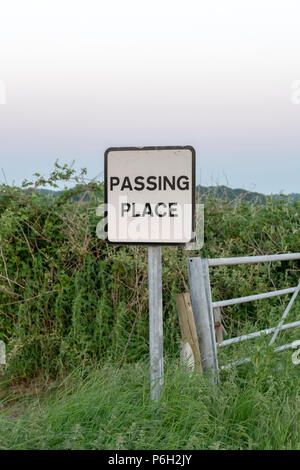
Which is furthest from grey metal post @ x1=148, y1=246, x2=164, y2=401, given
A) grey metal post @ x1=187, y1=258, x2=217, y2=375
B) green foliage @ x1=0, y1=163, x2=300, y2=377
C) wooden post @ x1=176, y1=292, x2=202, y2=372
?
green foliage @ x1=0, y1=163, x2=300, y2=377

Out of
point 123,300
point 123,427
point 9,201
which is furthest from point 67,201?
point 123,427

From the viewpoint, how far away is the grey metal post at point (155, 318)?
3701 millimetres

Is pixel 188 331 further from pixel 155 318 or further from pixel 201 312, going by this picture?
pixel 155 318

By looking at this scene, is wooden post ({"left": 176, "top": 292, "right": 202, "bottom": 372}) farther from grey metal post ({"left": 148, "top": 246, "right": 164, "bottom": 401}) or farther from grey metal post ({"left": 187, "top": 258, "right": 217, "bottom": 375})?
grey metal post ({"left": 148, "top": 246, "right": 164, "bottom": 401})

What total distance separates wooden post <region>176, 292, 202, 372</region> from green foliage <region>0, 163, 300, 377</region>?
1.07 metres

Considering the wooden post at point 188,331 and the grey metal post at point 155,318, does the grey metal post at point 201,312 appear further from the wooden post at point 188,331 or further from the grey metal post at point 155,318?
the grey metal post at point 155,318

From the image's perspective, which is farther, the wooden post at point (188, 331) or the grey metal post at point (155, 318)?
the wooden post at point (188, 331)

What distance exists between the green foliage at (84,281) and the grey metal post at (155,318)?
180 cm

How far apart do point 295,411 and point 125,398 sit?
48.7 inches

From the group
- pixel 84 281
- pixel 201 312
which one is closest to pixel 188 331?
pixel 201 312

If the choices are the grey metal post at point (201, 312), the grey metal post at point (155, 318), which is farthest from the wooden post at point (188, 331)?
the grey metal post at point (155, 318)

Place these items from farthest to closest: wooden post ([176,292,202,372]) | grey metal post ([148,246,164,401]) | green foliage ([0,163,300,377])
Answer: green foliage ([0,163,300,377]) < wooden post ([176,292,202,372]) < grey metal post ([148,246,164,401])

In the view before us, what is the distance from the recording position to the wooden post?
4.47 meters
